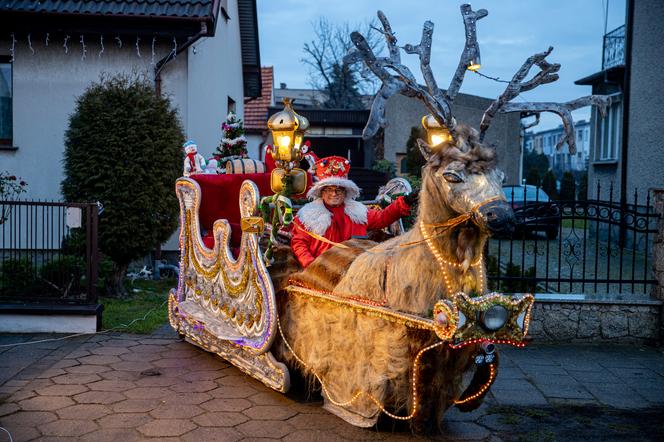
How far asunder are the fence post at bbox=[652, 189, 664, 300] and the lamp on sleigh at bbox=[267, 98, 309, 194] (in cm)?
412

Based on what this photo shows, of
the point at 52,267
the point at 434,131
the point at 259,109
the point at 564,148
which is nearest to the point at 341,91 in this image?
the point at 564,148

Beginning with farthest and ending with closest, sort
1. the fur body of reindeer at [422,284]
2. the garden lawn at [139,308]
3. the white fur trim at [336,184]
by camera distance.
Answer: the garden lawn at [139,308] → the white fur trim at [336,184] → the fur body of reindeer at [422,284]

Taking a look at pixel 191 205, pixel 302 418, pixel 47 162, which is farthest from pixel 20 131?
pixel 302 418

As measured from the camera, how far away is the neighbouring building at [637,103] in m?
14.8

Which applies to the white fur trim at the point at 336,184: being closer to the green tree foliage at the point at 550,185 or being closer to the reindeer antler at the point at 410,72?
the reindeer antler at the point at 410,72

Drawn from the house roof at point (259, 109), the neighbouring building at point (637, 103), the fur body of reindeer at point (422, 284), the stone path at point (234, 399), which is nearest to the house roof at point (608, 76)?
the neighbouring building at point (637, 103)

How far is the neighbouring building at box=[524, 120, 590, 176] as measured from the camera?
172ft

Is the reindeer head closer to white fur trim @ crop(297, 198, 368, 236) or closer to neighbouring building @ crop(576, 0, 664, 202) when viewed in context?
white fur trim @ crop(297, 198, 368, 236)

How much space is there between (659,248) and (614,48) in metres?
11.5

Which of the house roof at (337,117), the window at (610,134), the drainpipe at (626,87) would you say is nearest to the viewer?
the drainpipe at (626,87)

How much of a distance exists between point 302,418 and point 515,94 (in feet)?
9.44

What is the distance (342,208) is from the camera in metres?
6.06

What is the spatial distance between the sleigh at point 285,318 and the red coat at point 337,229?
0.30m

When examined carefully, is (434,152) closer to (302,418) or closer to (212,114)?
(302,418)
